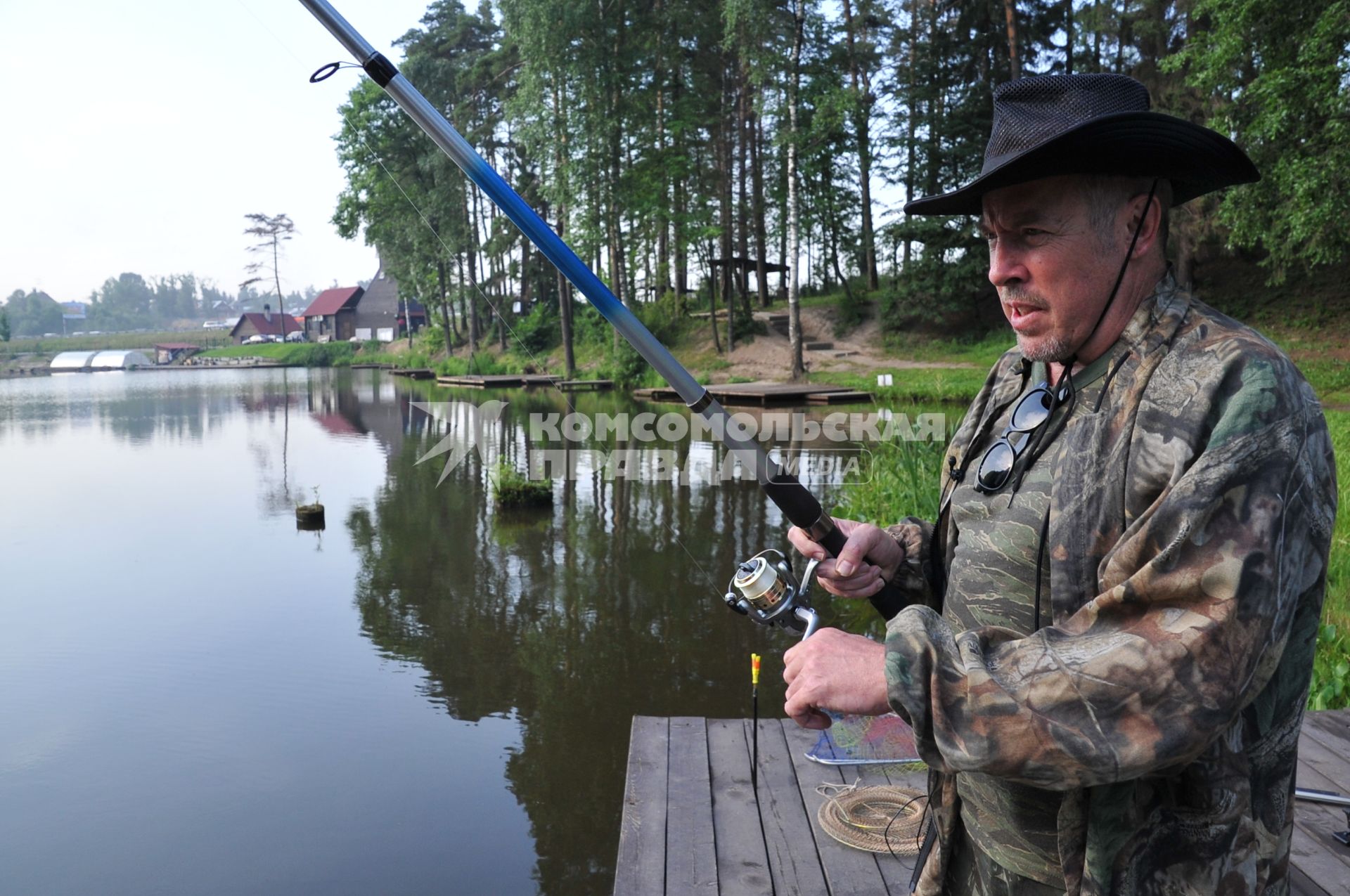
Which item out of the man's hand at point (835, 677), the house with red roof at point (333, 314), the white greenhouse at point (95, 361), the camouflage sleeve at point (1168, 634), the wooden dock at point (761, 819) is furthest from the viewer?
the house with red roof at point (333, 314)

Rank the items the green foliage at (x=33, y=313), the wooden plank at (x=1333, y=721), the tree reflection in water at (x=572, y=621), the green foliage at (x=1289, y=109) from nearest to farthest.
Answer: the wooden plank at (x=1333, y=721)
the tree reflection in water at (x=572, y=621)
the green foliage at (x=1289, y=109)
the green foliage at (x=33, y=313)

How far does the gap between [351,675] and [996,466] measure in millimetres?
6097

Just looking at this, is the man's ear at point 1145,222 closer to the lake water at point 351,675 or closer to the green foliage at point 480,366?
the lake water at point 351,675

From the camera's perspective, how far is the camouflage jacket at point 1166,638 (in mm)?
1166

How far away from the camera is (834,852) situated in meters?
3.21

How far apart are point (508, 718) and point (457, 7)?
3774 cm

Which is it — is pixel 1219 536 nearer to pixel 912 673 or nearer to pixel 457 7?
pixel 912 673

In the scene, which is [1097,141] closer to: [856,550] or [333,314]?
[856,550]

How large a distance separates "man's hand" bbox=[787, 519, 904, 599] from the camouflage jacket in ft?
1.86

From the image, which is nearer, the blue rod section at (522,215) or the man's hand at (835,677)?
the man's hand at (835,677)

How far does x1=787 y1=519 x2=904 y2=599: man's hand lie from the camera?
2.02m

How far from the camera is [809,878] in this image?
3.07m

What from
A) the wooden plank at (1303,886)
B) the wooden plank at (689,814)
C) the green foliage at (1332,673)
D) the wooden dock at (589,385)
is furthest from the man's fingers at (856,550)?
the wooden dock at (589,385)

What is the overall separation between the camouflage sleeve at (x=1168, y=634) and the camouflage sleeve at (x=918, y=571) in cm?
78
